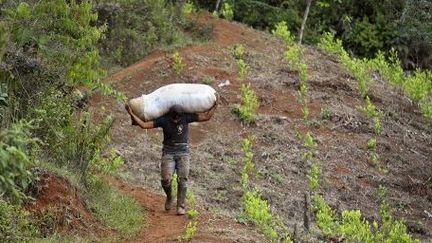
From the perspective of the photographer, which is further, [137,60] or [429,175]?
[137,60]

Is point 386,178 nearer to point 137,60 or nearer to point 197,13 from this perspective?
point 137,60

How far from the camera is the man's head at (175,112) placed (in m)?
8.77

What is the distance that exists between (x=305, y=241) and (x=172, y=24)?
11205 millimetres

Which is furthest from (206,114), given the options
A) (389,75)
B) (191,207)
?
(389,75)

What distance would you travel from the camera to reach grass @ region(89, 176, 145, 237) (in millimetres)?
8398

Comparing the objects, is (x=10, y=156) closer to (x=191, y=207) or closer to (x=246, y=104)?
(x=191, y=207)

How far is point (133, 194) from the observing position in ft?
32.2

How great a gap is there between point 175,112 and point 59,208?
1.73 metres

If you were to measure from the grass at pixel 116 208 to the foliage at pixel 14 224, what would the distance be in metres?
1.20

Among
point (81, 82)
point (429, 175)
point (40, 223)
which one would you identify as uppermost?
point (81, 82)

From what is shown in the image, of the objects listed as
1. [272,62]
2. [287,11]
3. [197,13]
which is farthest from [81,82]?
[287,11]

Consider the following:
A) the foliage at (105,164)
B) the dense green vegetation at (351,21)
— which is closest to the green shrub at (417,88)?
the dense green vegetation at (351,21)

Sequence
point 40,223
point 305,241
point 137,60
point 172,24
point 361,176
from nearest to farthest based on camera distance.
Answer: point 40,223, point 305,241, point 361,176, point 137,60, point 172,24

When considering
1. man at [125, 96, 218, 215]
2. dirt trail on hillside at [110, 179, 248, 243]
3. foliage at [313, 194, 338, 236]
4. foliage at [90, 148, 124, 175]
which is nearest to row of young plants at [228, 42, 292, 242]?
dirt trail on hillside at [110, 179, 248, 243]
